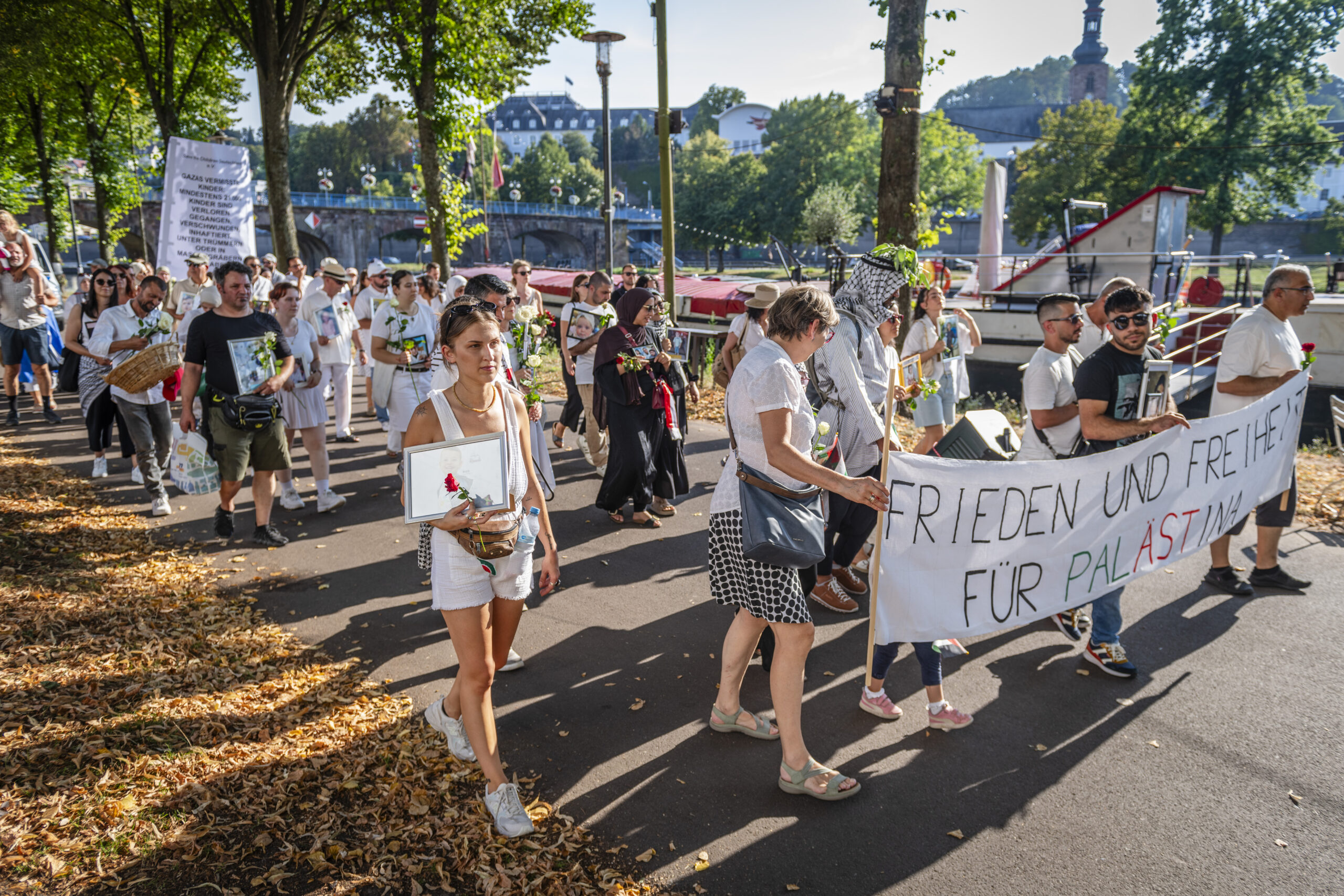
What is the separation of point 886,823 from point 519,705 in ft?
6.12

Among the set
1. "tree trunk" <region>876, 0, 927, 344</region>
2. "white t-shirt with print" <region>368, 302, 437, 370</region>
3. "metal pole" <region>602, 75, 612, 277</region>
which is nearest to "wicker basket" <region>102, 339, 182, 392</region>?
"white t-shirt with print" <region>368, 302, 437, 370</region>

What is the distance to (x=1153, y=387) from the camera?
13.9 feet

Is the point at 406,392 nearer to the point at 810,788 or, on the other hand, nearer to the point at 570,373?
the point at 570,373

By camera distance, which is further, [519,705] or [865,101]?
[865,101]

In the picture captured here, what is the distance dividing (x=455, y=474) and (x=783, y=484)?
1248mm

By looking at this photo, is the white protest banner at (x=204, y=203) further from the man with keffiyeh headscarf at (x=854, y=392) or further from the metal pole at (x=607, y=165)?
the man with keffiyeh headscarf at (x=854, y=392)

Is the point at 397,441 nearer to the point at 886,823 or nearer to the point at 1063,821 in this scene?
the point at 886,823

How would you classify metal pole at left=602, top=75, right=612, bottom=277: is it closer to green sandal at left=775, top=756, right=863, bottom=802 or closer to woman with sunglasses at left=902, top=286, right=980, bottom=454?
woman with sunglasses at left=902, top=286, right=980, bottom=454

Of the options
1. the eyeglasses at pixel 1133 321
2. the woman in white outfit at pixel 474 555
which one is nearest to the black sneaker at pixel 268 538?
the woman in white outfit at pixel 474 555

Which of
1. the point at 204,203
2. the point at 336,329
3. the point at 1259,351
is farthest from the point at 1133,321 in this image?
the point at 204,203

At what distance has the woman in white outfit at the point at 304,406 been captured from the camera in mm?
6914

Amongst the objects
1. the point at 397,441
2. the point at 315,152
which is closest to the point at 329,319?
the point at 397,441

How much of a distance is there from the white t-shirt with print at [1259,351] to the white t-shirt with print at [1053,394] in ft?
4.40

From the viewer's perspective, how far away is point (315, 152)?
90125 mm
